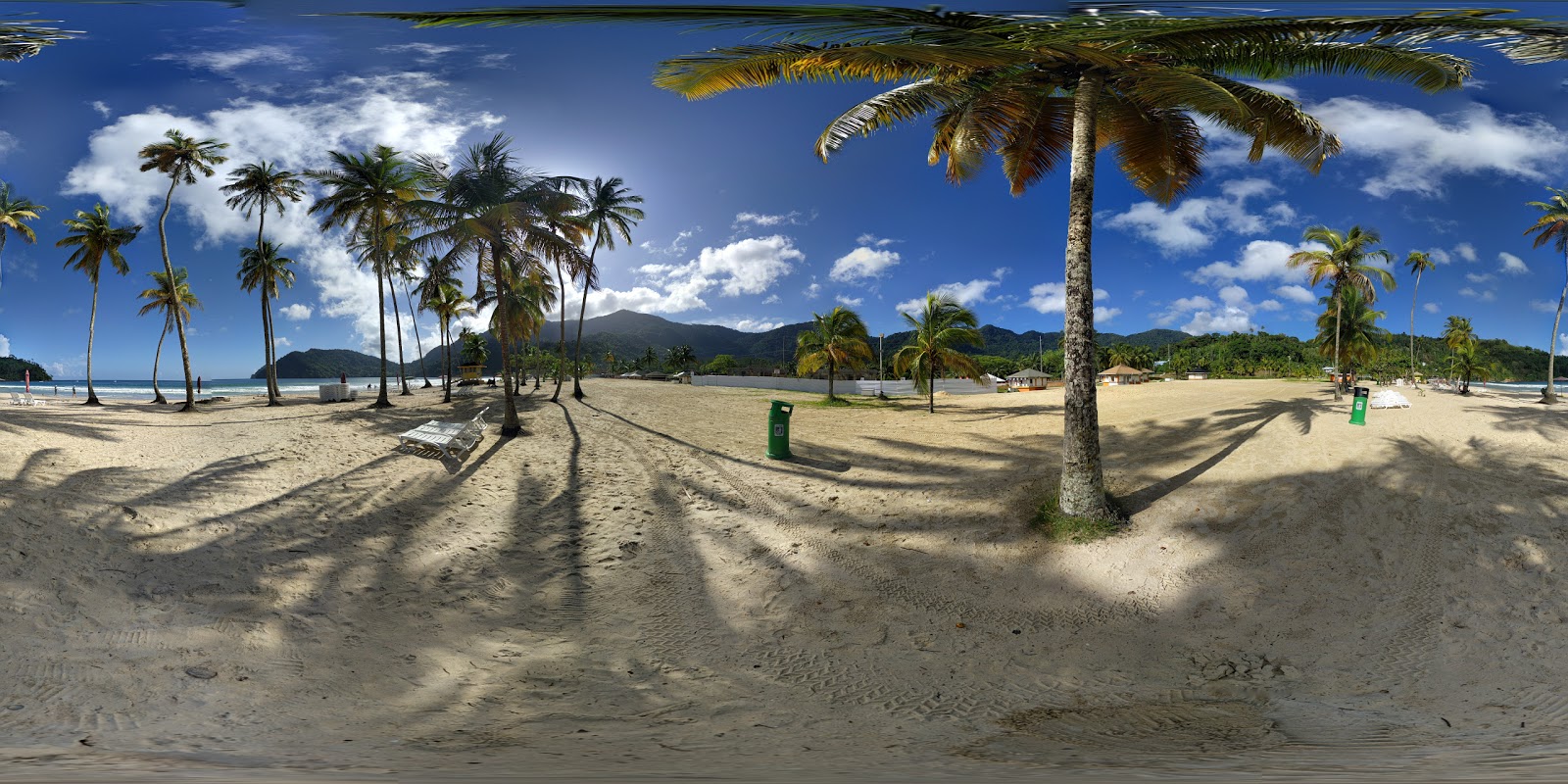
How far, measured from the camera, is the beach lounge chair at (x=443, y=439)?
10625mm

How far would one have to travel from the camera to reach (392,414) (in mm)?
17625

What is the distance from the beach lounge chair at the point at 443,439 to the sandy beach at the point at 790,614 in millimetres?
922

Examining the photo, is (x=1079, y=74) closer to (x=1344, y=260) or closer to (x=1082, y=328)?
(x=1082, y=328)

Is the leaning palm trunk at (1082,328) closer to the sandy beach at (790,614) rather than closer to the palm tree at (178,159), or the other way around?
the sandy beach at (790,614)

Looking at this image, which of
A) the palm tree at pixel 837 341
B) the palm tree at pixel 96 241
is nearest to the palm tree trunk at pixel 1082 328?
the palm tree at pixel 837 341

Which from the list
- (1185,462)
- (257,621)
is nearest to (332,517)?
(257,621)

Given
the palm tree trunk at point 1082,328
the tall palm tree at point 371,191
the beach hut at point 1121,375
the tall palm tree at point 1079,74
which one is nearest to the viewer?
the tall palm tree at point 1079,74

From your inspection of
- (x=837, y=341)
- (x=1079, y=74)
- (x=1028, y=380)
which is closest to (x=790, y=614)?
(x=1079, y=74)

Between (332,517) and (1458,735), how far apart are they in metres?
10.7

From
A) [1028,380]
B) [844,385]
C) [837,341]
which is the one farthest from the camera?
[1028,380]

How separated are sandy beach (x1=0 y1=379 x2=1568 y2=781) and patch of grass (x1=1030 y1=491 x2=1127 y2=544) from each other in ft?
0.67

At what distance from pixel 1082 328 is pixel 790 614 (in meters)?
5.12

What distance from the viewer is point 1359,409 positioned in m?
10.0

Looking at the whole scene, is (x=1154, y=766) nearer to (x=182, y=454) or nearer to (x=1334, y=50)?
(x=1334, y=50)
